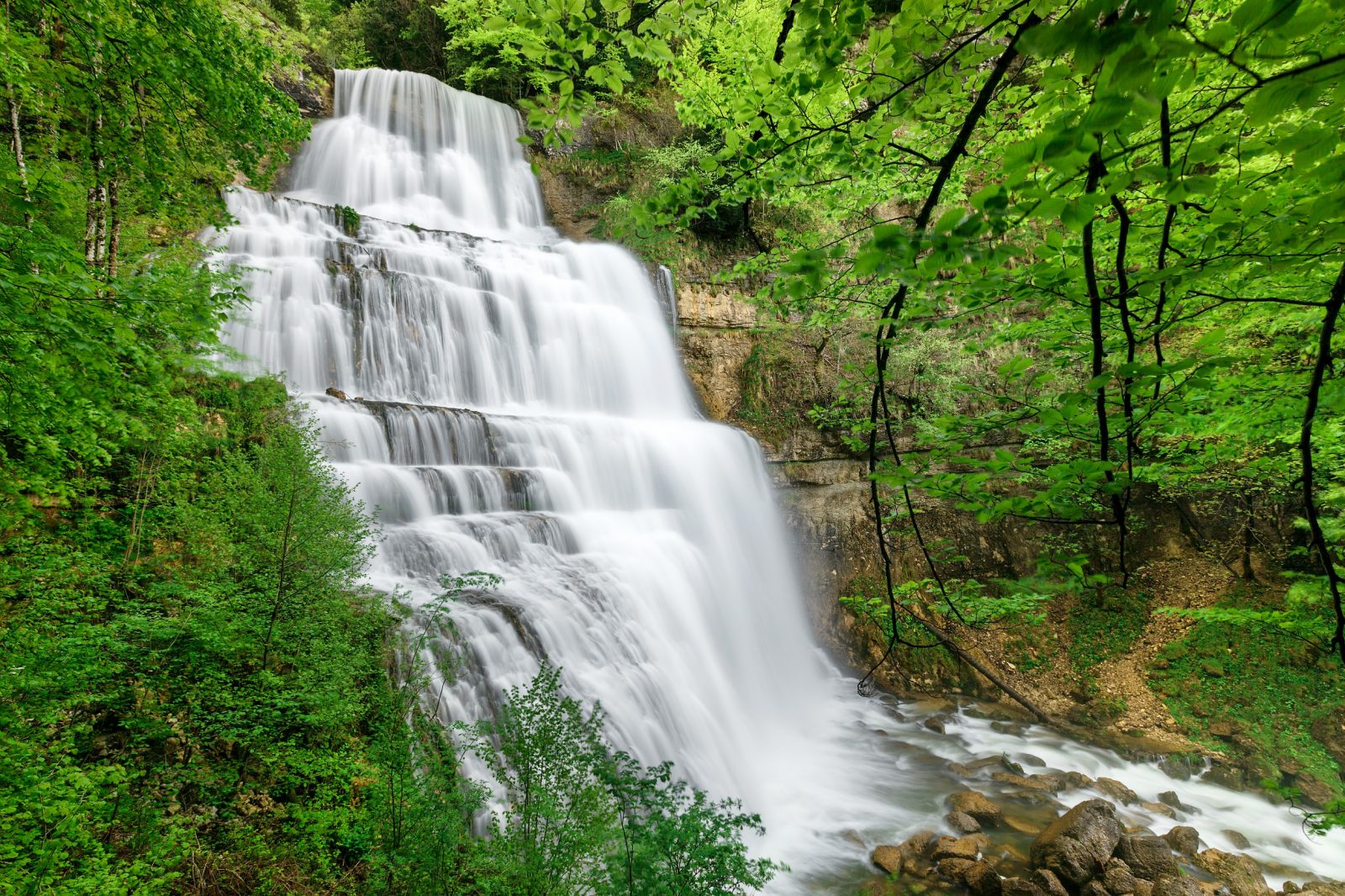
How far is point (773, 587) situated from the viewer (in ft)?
38.7

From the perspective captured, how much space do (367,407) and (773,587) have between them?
8.04 meters

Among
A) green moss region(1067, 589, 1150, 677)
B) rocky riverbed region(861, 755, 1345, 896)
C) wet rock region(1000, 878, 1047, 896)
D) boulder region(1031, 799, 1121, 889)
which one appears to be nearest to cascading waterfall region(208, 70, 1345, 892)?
rocky riverbed region(861, 755, 1345, 896)

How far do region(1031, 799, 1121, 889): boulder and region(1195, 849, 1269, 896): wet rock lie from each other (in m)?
1.21

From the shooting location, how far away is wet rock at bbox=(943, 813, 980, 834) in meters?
6.38

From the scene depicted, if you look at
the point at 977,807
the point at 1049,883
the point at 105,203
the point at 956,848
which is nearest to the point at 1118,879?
the point at 1049,883

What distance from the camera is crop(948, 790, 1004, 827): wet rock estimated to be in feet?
21.7

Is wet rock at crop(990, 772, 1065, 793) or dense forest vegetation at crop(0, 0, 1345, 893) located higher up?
dense forest vegetation at crop(0, 0, 1345, 893)

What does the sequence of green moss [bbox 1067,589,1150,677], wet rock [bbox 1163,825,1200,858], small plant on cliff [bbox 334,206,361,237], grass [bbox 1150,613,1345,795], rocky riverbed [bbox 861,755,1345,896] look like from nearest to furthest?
rocky riverbed [bbox 861,755,1345,896] → wet rock [bbox 1163,825,1200,858] → grass [bbox 1150,613,1345,795] → green moss [bbox 1067,589,1150,677] → small plant on cliff [bbox 334,206,361,237]

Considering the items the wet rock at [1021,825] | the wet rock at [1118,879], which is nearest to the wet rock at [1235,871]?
the wet rock at [1118,879]

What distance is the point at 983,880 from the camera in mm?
5340

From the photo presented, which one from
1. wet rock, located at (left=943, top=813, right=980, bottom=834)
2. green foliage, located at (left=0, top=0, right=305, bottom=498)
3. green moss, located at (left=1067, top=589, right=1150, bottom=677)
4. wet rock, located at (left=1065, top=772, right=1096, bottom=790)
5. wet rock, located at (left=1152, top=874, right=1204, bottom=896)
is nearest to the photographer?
green foliage, located at (left=0, top=0, right=305, bottom=498)

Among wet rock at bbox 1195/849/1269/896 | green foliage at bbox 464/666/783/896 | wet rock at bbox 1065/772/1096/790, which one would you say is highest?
green foliage at bbox 464/666/783/896

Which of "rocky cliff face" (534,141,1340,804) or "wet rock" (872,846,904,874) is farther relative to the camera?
"rocky cliff face" (534,141,1340,804)

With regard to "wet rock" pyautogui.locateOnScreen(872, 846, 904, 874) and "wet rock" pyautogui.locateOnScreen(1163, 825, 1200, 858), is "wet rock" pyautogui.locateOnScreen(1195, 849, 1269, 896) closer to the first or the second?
"wet rock" pyautogui.locateOnScreen(1163, 825, 1200, 858)
